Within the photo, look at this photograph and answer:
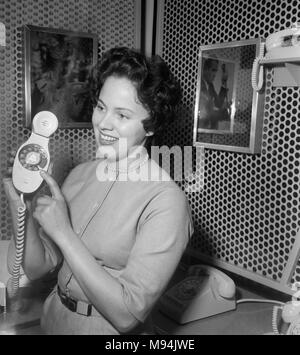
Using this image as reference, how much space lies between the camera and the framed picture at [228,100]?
774 millimetres

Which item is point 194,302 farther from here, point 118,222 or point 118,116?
point 118,116

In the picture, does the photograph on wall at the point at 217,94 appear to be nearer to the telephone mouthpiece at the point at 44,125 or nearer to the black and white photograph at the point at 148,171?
the black and white photograph at the point at 148,171

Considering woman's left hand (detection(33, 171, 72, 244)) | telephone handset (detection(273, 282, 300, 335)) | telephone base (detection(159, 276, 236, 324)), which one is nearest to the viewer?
woman's left hand (detection(33, 171, 72, 244))

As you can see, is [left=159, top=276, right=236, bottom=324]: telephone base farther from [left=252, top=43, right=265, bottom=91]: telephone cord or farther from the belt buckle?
[left=252, top=43, right=265, bottom=91]: telephone cord

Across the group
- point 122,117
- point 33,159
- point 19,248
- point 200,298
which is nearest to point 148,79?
point 122,117

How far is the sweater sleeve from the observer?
0.54m

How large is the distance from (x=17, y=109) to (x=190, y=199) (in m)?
0.44

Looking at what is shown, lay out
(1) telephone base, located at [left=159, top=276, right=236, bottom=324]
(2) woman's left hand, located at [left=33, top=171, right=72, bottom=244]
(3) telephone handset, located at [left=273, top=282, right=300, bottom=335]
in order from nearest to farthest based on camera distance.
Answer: (2) woman's left hand, located at [left=33, top=171, right=72, bottom=244]
(3) telephone handset, located at [left=273, top=282, right=300, bottom=335]
(1) telephone base, located at [left=159, top=276, right=236, bottom=324]

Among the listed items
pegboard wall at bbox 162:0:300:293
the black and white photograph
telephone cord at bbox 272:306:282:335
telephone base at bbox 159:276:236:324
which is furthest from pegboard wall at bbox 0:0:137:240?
telephone cord at bbox 272:306:282:335

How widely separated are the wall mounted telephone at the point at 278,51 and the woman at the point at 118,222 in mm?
164

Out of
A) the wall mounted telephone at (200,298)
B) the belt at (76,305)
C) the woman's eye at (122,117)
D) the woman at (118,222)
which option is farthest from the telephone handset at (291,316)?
the woman's eye at (122,117)

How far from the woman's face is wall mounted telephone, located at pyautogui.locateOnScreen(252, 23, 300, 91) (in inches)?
9.6

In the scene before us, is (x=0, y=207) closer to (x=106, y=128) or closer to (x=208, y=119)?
(x=106, y=128)

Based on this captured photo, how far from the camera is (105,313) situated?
55 cm
